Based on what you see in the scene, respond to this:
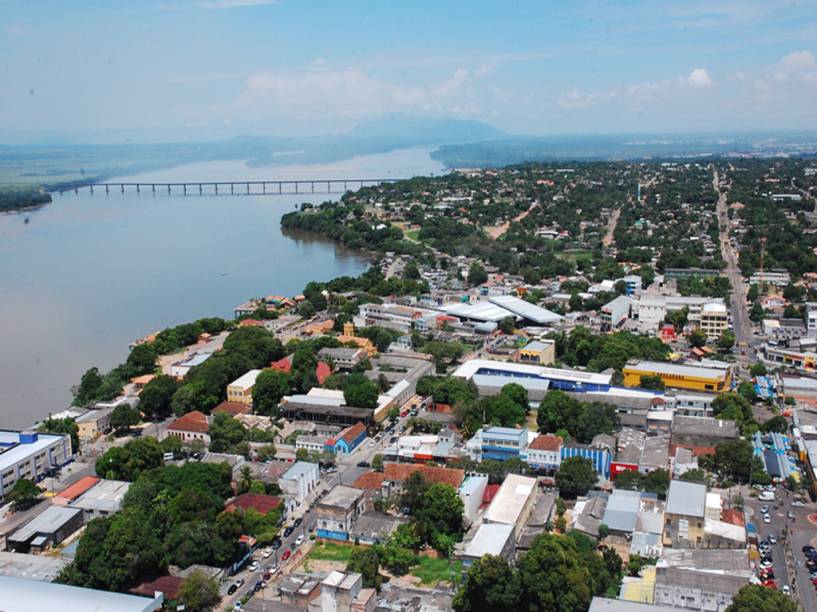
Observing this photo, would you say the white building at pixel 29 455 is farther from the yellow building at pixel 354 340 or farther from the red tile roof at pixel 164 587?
the yellow building at pixel 354 340

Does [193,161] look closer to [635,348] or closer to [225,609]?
[635,348]

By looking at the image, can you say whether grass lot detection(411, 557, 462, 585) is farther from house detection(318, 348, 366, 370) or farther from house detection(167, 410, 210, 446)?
house detection(318, 348, 366, 370)

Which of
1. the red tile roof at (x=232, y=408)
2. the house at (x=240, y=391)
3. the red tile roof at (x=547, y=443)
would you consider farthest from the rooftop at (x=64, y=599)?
the house at (x=240, y=391)

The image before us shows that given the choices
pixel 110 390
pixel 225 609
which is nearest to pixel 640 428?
pixel 225 609

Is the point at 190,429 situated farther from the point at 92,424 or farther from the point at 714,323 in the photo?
the point at 714,323

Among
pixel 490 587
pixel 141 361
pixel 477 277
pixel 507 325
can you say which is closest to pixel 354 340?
pixel 507 325

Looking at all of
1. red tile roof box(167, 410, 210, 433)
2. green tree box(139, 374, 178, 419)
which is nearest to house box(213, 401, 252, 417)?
red tile roof box(167, 410, 210, 433)
